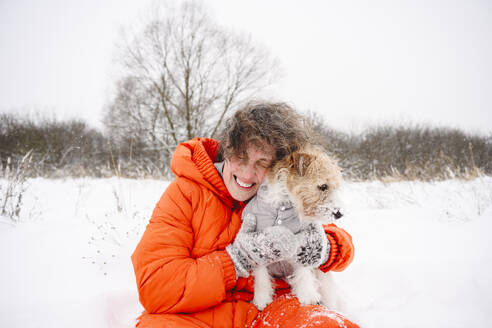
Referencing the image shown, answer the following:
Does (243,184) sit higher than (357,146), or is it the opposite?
(357,146)

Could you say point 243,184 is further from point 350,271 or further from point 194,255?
point 350,271

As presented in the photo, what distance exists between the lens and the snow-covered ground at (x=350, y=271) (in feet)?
6.03

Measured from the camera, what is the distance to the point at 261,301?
1836 mm

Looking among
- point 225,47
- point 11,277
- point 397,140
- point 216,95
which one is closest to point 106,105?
point 216,95

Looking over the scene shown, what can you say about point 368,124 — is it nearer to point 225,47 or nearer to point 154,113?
point 225,47

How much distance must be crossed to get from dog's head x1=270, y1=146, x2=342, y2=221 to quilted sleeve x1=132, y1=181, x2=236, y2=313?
706 mm

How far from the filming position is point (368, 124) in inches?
640

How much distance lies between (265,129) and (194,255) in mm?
1070

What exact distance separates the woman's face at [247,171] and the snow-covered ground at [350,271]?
1380mm

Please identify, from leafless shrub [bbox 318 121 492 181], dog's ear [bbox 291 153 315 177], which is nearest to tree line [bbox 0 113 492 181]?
leafless shrub [bbox 318 121 492 181]

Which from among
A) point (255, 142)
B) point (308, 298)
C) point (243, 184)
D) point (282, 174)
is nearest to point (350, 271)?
point (308, 298)

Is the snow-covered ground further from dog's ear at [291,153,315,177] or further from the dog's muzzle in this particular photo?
dog's ear at [291,153,315,177]

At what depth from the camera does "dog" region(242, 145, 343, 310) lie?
71.5 inches

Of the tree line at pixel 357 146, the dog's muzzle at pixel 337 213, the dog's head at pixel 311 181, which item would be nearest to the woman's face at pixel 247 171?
the dog's head at pixel 311 181
